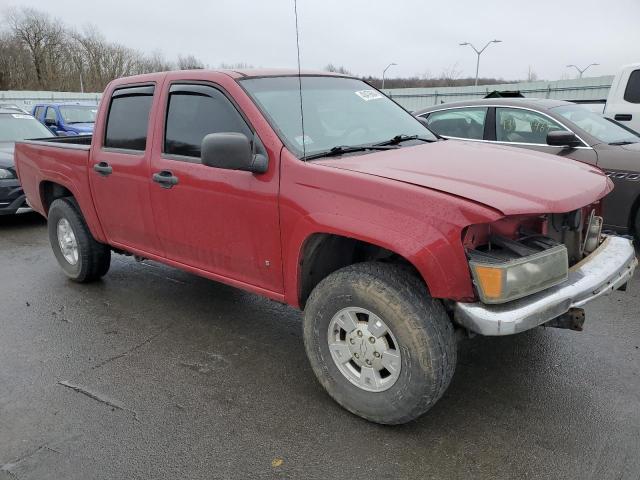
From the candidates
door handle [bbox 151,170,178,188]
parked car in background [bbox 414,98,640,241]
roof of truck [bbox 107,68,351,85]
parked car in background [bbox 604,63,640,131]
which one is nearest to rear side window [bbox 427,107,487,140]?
parked car in background [bbox 414,98,640,241]

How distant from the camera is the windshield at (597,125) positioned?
235 inches

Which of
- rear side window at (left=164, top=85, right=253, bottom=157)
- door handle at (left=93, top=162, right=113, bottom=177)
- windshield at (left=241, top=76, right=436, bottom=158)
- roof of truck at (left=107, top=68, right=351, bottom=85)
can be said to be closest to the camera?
windshield at (left=241, top=76, right=436, bottom=158)

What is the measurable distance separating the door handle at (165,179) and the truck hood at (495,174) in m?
1.18

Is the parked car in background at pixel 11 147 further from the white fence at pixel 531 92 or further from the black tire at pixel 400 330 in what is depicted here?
the white fence at pixel 531 92

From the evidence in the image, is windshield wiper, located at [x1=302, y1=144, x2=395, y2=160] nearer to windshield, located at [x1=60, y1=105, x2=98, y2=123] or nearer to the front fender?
the front fender

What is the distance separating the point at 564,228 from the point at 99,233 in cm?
375

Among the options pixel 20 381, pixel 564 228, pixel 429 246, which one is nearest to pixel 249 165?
pixel 429 246

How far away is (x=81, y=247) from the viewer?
4.97m

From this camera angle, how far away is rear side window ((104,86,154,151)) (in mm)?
4051

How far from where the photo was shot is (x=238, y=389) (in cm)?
329

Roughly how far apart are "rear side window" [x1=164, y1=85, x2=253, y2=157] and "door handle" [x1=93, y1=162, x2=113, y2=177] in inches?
28.5

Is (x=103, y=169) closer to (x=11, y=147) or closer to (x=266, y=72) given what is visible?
(x=266, y=72)

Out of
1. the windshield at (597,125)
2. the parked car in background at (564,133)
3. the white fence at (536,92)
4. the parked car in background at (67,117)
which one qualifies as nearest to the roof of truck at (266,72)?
the parked car in background at (564,133)

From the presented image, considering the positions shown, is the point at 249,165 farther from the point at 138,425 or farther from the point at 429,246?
the point at 138,425
